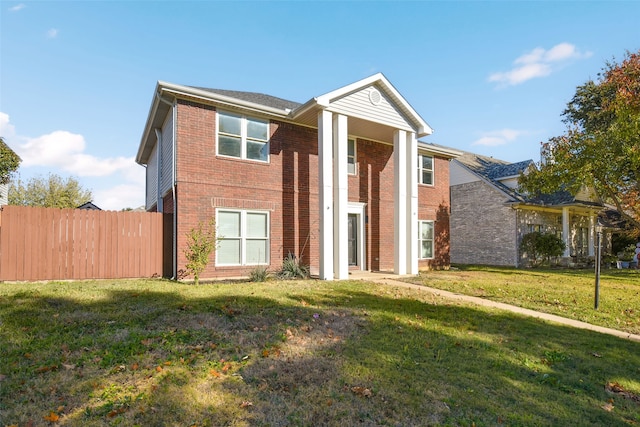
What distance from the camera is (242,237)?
11.9m

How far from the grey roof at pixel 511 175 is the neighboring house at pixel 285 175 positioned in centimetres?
1137

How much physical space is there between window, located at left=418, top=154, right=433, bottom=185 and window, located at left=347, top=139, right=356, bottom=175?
398 centimetres

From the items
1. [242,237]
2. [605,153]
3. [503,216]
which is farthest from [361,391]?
[503,216]

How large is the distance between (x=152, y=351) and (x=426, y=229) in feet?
47.9

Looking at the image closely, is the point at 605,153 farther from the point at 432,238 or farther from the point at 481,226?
the point at 481,226

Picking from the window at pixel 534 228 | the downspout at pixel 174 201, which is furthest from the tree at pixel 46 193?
the window at pixel 534 228

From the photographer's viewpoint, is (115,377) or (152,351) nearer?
(115,377)

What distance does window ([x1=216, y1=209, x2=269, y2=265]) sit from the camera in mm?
11531

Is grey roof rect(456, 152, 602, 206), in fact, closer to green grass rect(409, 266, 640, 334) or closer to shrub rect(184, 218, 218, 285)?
green grass rect(409, 266, 640, 334)

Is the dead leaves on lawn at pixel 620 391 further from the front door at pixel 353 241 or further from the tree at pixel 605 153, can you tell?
the tree at pixel 605 153

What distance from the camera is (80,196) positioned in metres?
37.0

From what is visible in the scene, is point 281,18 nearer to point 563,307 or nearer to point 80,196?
point 563,307

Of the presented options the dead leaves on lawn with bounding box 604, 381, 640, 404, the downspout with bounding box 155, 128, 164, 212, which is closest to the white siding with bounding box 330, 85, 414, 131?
the downspout with bounding box 155, 128, 164, 212

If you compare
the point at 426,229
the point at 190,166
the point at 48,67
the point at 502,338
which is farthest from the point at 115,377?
the point at 426,229
